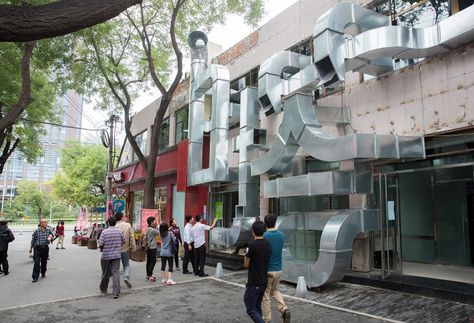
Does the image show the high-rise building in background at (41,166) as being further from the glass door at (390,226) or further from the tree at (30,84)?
the glass door at (390,226)

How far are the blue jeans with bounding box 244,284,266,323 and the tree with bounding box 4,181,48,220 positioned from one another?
66630 mm

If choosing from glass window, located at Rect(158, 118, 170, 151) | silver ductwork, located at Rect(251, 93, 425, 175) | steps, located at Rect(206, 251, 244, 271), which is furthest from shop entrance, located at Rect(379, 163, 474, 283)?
glass window, located at Rect(158, 118, 170, 151)

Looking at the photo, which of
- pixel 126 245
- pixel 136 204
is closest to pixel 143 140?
pixel 136 204

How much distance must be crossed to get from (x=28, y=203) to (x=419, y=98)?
71508mm

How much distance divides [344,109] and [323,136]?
1.89 metres

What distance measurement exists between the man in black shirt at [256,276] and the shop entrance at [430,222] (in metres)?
4.55

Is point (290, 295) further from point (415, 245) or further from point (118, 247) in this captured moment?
point (415, 245)

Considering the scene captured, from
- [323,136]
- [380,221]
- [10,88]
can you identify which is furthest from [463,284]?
[10,88]

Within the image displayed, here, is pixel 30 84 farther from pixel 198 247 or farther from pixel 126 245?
pixel 198 247

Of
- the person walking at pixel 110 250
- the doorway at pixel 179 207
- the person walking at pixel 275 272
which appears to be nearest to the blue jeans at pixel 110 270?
the person walking at pixel 110 250

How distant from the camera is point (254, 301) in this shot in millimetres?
5633

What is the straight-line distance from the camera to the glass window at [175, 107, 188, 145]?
19.2m

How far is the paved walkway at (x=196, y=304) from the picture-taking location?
22.7 ft

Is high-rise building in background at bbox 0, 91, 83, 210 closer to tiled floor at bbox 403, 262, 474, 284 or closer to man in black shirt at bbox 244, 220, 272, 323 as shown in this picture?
tiled floor at bbox 403, 262, 474, 284
